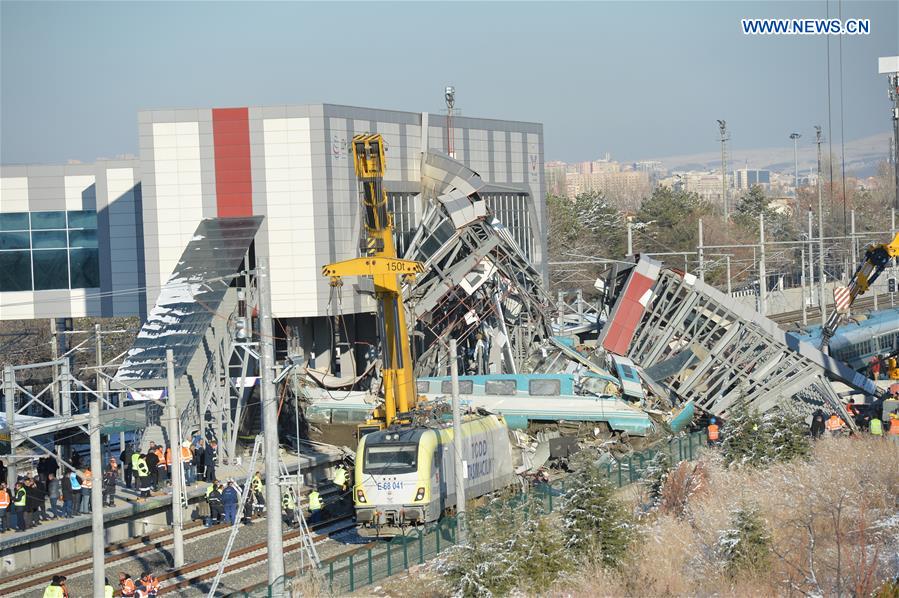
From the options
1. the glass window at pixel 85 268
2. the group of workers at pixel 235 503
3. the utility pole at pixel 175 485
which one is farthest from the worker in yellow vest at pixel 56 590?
the glass window at pixel 85 268

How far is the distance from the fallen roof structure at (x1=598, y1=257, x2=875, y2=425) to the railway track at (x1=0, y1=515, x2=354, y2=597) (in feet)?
52.2

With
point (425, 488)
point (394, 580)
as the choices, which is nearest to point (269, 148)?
point (425, 488)

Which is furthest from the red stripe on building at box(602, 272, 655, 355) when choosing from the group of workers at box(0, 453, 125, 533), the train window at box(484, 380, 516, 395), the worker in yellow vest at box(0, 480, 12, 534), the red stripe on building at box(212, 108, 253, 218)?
the worker in yellow vest at box(0, 480, 12, 534)

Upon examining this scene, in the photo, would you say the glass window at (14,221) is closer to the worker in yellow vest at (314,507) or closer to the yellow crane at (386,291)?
the yellow crane at (386,291)

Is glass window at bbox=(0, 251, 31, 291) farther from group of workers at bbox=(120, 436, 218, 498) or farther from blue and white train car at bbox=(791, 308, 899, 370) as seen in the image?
blue and white train car at bbox=(791, 308, 899, 370)

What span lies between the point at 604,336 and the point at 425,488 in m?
17.7

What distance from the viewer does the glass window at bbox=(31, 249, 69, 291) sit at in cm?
5309

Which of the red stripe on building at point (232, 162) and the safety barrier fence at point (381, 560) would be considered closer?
the safety barrier fence at point (381, 560)

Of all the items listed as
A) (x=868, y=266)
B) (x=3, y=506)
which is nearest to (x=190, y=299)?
(x=3, y=506)

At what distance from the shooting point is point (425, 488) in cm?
2927

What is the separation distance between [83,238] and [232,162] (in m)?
11.0

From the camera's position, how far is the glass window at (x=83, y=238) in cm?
5338

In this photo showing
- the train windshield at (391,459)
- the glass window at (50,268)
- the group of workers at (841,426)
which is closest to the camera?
the train windshield at (391,459)

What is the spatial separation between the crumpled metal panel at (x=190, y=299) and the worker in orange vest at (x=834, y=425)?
66.0 feet
